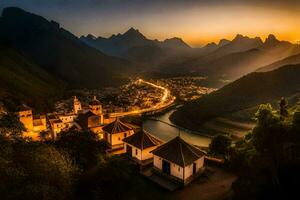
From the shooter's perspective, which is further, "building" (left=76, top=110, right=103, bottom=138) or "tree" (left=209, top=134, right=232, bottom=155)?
"building" (left=76, top=110, right=103, bottom=138)

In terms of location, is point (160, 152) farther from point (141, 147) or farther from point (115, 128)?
point (115, 128)

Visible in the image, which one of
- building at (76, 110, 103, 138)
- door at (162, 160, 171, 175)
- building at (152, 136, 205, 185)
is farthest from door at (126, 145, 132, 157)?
building at (76, 110, 103, 138)

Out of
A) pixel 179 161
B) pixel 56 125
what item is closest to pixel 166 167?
pixel 179 161

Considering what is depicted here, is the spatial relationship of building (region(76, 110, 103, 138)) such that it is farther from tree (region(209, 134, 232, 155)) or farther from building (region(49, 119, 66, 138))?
tree (region(209, 134, 232, 155))

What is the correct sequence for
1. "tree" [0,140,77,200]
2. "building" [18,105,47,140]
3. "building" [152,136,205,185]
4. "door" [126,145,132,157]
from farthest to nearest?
"building" [18,105,47,140]
"door" [126,145,132,157]
"building" [152,136,205,185]
"tree" [0,140,77,200]

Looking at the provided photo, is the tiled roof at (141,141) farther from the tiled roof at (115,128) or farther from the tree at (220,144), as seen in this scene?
the tree at (220,144)

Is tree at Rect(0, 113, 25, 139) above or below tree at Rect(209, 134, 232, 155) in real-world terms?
above

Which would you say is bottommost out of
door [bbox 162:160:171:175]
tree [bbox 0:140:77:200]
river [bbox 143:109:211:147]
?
river [bbox 143:109:211:147]

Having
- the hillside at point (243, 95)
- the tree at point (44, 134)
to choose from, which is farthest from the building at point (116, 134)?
the hillside at point (243, 95)
